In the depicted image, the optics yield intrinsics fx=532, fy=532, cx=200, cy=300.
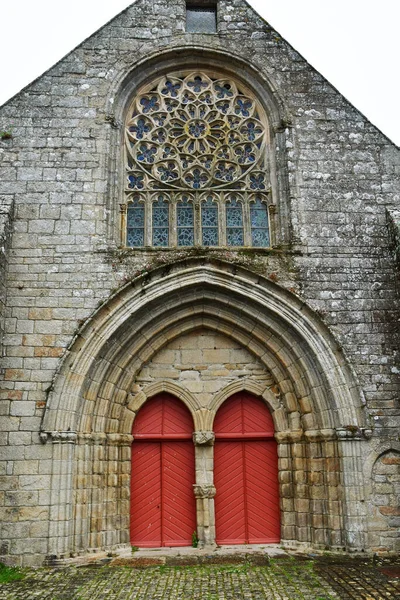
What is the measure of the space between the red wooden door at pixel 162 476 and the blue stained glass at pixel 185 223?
2302mm

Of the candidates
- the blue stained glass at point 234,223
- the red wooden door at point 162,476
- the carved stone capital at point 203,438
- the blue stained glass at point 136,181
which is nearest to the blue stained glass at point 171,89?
the blue stained glass at point 136,181

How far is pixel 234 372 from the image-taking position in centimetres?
769

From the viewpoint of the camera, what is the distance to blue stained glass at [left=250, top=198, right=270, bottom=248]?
315 inches

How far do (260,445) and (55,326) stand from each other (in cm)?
332

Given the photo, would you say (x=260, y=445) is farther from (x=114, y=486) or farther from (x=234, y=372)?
(x=114, y=486)

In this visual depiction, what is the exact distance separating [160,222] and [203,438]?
10.5 feet

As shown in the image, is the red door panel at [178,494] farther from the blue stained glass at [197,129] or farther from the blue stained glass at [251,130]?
the blue stained glass at [251,130]

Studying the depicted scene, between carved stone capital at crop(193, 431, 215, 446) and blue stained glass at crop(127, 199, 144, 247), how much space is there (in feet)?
9.37

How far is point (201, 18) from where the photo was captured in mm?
8945

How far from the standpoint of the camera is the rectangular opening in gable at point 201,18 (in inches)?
349

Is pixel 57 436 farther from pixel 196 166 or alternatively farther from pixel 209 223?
pixel 196 166

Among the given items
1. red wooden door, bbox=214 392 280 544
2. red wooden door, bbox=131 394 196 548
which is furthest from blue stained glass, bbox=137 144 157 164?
red wooden door, bbox=214 392 280 544

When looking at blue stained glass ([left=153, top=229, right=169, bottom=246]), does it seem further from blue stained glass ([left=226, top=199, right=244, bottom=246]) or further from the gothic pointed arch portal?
blue stained glass ([left=226, top=199, right=244, bottom=246])

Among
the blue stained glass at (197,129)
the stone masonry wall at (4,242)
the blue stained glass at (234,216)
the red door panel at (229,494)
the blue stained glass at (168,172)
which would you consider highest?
the blue stained glass at (197,129)
